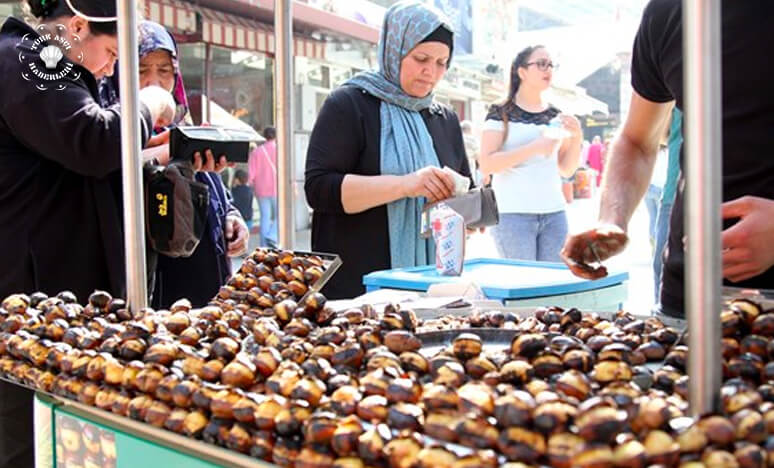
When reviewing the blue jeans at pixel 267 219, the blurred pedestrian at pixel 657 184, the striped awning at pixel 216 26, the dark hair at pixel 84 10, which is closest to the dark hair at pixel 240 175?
the blue jeans at pixel 267 219

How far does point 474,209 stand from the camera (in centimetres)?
242

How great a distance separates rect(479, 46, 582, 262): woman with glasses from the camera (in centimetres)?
357

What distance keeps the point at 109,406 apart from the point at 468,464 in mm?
542

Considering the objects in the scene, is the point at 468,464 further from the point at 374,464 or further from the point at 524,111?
the point at 524,111

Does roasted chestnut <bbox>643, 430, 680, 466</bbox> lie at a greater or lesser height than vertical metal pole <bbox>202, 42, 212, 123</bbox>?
lesser

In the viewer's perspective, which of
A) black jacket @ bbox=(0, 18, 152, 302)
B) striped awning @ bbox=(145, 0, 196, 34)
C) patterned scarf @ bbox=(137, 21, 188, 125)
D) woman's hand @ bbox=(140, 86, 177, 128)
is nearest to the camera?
black jacket @ bbox=(0, 18, 152, 302)

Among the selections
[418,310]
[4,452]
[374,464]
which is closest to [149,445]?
[374,464]

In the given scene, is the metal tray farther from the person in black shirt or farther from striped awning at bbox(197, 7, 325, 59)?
striped awning at bbox(197, 7, 325, 59)

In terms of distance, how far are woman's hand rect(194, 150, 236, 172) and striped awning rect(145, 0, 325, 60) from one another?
16.7 feet

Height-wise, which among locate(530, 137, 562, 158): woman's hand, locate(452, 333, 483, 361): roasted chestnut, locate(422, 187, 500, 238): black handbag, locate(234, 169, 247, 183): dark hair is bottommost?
locate(452, 333, 483, 361): roasted chestnut

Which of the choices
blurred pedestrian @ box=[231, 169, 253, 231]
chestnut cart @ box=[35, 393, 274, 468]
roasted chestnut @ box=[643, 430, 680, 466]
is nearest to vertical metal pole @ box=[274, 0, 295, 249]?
chestnut cart @ box=[35, 393, 274, 468]

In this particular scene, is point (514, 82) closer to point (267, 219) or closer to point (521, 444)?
point (521, 444)

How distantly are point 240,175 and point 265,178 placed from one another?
535 millimetres

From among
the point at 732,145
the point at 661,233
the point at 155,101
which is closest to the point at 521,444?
the point at 732,145
